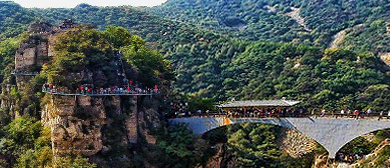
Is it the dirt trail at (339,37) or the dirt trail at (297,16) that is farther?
the dirt trail at (297,16)

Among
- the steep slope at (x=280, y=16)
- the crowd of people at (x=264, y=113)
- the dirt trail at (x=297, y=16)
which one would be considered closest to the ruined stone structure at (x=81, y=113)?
the crowd of people at (x=264, y=113)

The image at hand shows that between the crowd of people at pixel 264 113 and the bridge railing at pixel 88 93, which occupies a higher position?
the bridge railing at pixel 88 93

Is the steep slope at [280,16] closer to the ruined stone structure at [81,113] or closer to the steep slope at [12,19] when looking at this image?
the steep slope at [12,19]

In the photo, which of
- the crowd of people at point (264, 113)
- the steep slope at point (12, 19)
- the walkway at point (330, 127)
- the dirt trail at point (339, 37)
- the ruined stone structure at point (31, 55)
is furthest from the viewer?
the dirt trail at point (339, 37)

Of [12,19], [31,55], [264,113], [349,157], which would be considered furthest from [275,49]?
[31,55]

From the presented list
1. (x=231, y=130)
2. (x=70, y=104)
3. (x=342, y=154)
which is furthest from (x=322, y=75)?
(x=70, y=104)

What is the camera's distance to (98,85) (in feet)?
123

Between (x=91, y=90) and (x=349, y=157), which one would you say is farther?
(x=349, y=157)

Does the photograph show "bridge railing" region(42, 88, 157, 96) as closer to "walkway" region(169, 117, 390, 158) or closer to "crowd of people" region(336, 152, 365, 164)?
"walkway" region(169, 117, 390, 158)

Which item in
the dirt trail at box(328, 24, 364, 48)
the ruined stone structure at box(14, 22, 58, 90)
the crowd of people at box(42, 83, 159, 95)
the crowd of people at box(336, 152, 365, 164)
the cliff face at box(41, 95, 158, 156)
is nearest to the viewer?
the cliff face at box(41, 95, 158, 156)

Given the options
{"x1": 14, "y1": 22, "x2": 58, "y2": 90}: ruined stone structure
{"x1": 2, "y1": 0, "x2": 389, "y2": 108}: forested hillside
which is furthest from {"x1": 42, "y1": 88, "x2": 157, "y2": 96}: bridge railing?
{"x1": 2, "y1": 0, "x2": 389, "y2": 108}: forested hillside

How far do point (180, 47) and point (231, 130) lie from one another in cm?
2643

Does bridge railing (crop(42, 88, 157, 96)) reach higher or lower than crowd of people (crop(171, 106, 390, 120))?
higher

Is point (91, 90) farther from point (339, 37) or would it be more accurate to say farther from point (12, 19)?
point (339, 37)
